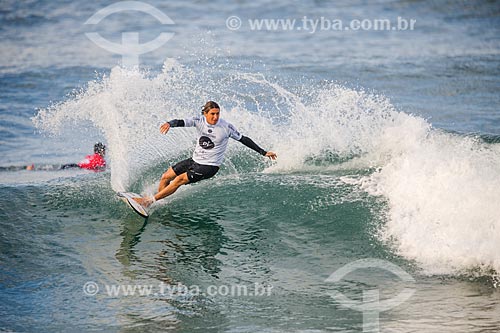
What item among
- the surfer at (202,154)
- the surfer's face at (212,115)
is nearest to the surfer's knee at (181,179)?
the surfer at (202,154)

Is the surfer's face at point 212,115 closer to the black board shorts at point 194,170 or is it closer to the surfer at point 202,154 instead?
the surfer at point 202,154

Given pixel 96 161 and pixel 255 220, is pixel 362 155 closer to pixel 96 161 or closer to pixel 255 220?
pixel 255 220

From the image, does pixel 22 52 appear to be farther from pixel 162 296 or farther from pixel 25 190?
pixel 162 296

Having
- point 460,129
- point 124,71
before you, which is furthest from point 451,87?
point 124,71

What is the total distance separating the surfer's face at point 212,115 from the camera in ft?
38.0

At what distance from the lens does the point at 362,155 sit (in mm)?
14484

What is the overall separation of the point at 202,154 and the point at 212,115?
0.70 meters

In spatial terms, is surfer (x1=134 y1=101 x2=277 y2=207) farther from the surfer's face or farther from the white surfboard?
the white surfboard

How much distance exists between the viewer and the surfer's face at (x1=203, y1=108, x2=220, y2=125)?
38.0 feet

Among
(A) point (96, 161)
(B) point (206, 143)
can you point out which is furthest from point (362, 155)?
(A) point (96, 161)

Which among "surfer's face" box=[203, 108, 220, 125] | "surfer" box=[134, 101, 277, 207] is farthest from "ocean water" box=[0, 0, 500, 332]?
"surfer's face" box=[203, 108, 220, 125]

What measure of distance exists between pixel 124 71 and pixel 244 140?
318 cm

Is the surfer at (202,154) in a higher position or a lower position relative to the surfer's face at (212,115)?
lower

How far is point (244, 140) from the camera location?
1209 cm
